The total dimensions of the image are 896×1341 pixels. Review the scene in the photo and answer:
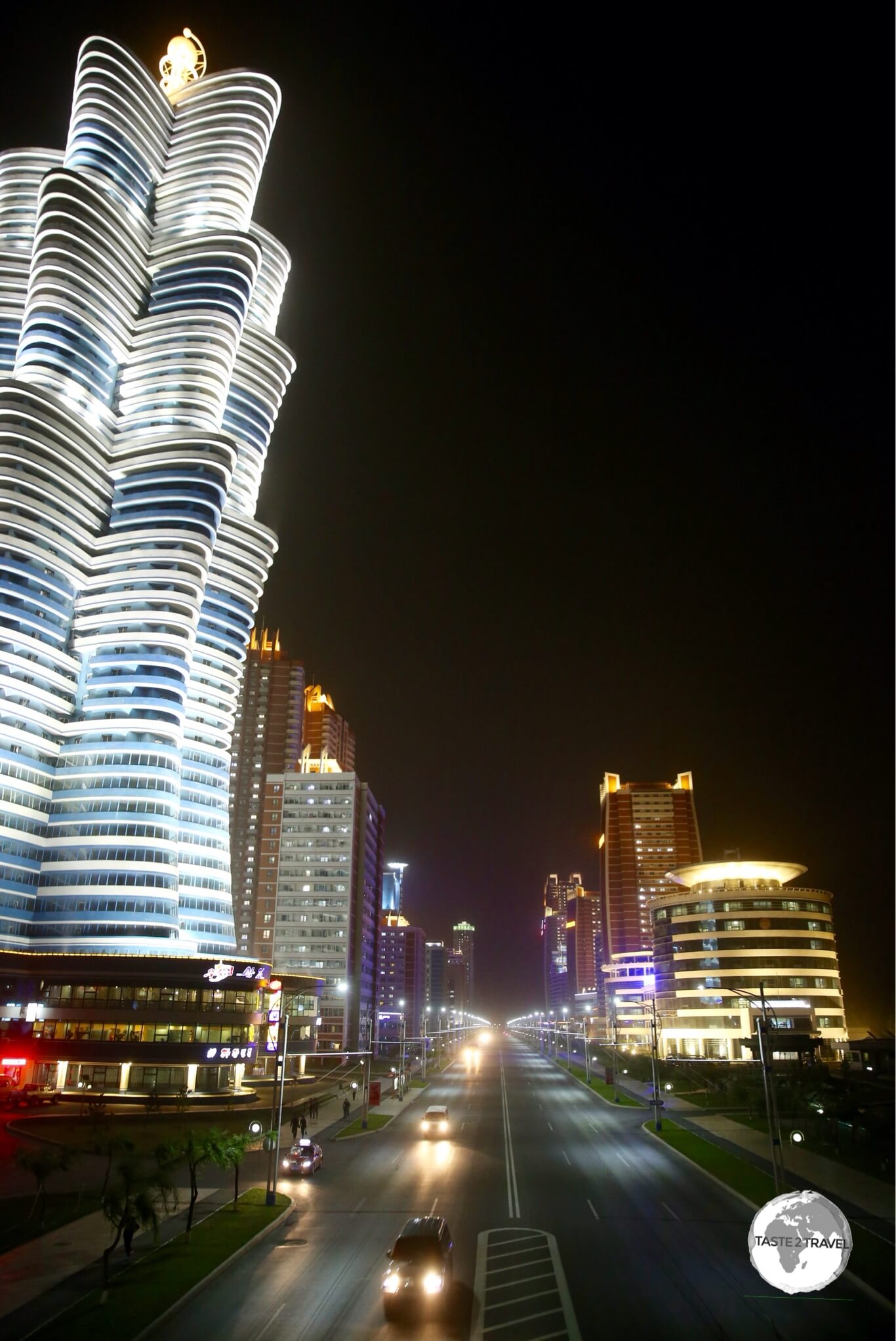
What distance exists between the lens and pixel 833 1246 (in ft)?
85.7

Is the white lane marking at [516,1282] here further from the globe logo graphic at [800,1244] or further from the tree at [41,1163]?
the tree at [41,1163]

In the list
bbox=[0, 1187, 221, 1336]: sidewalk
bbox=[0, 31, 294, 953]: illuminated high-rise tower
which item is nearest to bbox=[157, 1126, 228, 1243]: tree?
bbox=[0, 1187, 221, 1336]: sidewalk

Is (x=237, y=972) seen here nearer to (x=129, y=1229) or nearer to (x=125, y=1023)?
(x=125, y=1023)

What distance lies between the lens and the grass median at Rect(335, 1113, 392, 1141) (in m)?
62.2

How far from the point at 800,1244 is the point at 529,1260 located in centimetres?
881

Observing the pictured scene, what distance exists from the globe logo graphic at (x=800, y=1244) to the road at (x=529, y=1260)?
1.92 ft

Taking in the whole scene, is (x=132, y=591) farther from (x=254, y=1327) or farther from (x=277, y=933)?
(x=254, y=1327)

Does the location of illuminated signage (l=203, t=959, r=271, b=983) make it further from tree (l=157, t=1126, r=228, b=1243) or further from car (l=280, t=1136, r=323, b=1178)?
tree (l=157, t=1126, r=228, b=1243)

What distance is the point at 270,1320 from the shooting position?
2380 centimetres

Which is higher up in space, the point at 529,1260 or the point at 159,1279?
the point at 159,1279

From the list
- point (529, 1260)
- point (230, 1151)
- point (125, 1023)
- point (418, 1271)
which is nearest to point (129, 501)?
point (125, 1023)

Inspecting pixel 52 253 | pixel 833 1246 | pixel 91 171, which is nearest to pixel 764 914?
pixel 833 1246

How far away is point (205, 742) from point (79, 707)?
2131cm

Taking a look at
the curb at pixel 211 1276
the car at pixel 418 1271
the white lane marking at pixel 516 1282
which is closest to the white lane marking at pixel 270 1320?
the curb at pixel 211 1276
